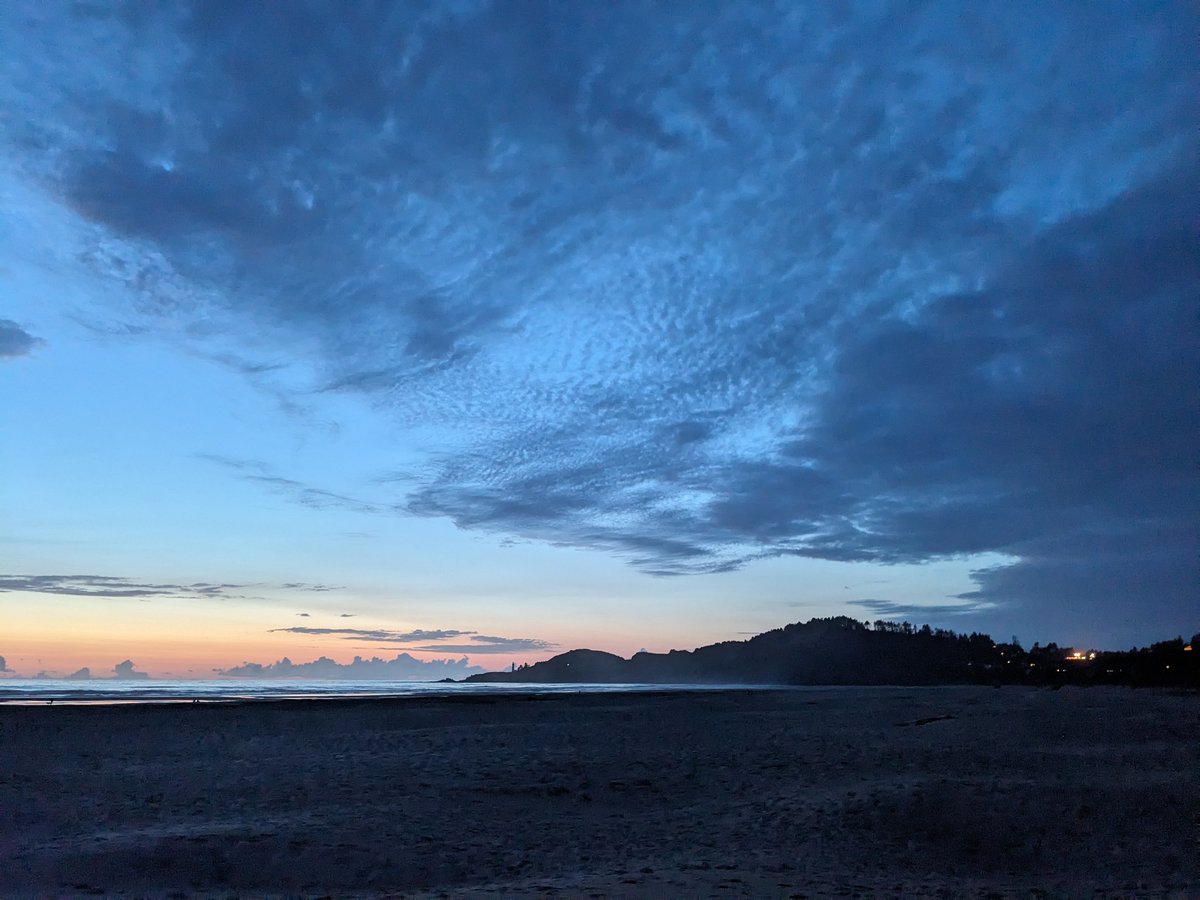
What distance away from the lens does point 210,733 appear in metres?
27.2

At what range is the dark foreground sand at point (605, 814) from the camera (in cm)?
1062

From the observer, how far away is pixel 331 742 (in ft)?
82.1

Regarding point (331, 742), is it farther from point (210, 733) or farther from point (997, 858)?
point (997, 858)

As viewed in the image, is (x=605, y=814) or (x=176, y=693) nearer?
(x=605, y=814)

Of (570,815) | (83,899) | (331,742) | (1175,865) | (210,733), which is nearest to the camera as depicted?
(83,899)

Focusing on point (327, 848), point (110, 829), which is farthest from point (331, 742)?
point (327, 848)

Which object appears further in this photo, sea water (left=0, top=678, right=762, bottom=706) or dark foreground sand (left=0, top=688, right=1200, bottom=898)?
sea water (left=0, top=678, right=762, bottom=706)

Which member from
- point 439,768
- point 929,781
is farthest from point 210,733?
point 929,781

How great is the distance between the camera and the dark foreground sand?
1062 centimetres

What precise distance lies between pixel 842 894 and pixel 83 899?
10.0 metres

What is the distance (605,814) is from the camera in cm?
1517

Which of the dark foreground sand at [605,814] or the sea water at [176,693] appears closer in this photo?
the dark foreground sand at [605,814]

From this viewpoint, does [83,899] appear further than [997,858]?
No

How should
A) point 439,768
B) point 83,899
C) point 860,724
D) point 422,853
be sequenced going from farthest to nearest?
1. point 860,724
2. point 439,768
3. point 422,853
4. point 83,899
